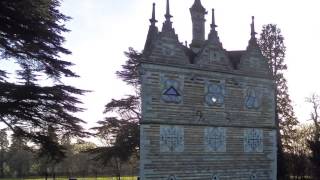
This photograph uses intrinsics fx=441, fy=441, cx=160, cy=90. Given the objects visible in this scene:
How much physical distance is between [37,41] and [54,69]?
2.02 m

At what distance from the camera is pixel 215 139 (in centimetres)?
2133

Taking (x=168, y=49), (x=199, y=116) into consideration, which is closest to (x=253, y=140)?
(x=199, y=116)

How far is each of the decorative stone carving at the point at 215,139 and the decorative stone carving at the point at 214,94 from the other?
1255 millimetres

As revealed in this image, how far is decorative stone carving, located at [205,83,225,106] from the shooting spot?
69.8 ft

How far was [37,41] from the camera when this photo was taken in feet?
70.1

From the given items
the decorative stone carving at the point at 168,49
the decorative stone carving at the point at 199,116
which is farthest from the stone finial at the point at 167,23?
the decorative stone carving at the point at 199,116

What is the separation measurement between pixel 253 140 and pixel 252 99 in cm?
214

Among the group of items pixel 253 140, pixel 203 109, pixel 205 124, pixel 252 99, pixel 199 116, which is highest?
pixel 252 99

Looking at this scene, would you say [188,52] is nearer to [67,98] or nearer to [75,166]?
[67,98]

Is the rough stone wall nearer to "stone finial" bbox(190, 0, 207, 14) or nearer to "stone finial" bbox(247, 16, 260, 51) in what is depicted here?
"stone finial" bbox(247, 16, 260, 51)

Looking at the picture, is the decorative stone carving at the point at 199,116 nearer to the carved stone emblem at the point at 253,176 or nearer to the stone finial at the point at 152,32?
the stone finial at the point at 152,32

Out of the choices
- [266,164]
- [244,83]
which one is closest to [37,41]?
[244,83]

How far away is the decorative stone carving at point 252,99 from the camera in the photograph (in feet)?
74.5

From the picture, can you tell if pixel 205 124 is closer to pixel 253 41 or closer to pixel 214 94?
pixel 214 94
